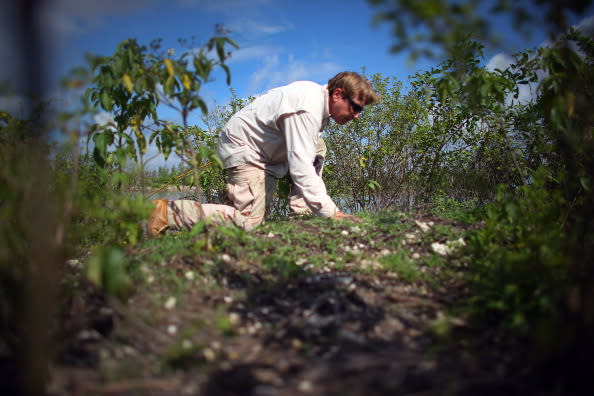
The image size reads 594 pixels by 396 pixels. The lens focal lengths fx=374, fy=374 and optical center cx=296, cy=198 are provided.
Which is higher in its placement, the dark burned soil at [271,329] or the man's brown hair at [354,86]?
the man's brown hair at [354,86]

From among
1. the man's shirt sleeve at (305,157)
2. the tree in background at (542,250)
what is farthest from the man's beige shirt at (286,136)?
the tree in background at (542,250)

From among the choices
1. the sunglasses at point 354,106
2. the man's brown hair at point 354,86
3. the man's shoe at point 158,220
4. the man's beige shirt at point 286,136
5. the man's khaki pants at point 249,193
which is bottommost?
the man's shoe at point 158,220

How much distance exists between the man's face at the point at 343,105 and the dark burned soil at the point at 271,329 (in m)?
1.66

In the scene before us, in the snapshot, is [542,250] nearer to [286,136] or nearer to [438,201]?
[286,136]

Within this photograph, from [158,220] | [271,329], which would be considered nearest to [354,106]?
[158,220]

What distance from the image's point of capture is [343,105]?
3789 mm

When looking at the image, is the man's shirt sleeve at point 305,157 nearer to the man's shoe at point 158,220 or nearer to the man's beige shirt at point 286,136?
the man's beige shirt at point 286,136

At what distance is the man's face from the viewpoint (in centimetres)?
376

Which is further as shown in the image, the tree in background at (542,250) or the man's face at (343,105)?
the man's face at (343,105)

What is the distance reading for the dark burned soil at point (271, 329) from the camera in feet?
4.64

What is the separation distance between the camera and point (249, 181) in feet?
13.5

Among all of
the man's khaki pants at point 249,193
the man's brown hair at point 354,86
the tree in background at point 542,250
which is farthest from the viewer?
the man's khaki pants at point 249,193

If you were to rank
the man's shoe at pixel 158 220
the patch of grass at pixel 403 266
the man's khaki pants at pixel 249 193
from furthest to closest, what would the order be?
the man's khaki pants at pixel 249 193, the man's shoe at pixel 158 220, the patch of grass at pixel 403 266

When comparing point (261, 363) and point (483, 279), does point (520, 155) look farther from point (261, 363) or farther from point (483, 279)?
point (261, 363)
